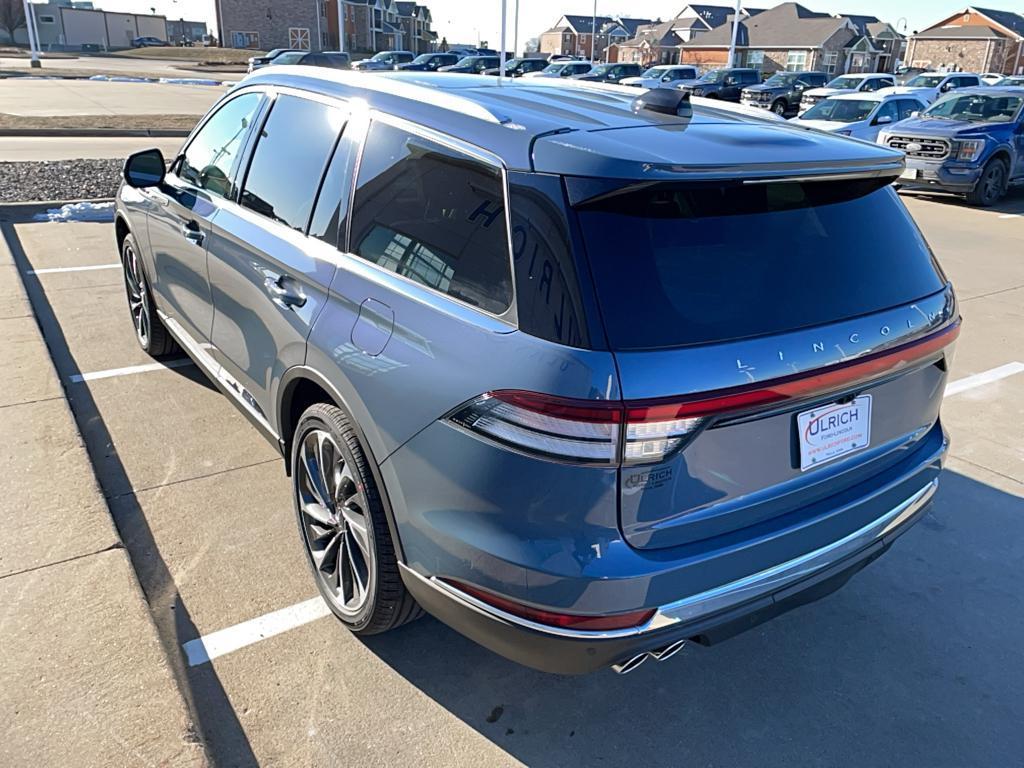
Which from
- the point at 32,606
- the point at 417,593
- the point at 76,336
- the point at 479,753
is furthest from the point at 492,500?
the point at 76,336

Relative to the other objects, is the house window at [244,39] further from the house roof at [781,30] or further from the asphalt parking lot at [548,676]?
the asphalt parking lot at [548,676]

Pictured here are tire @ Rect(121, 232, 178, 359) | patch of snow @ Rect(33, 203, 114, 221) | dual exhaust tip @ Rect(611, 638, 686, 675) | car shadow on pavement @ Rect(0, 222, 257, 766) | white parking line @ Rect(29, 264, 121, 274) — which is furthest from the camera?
patch of snow @ Rect(33, 203, 114, 221)

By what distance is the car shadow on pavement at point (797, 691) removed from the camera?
2.51 m

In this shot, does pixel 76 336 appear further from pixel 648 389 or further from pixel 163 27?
pixel 163 27

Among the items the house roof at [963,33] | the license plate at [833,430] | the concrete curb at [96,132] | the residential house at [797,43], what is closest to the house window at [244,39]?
the residential house at [797,43]

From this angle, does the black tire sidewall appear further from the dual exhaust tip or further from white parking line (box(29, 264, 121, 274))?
white parking line (box(29, 264, 121, 274))

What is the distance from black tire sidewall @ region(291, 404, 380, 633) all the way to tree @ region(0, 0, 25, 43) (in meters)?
92.3

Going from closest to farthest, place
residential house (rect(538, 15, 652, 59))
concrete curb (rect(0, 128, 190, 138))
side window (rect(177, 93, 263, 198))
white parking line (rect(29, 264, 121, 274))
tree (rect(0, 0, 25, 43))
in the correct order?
side window (rect(177, 93, 263, 198)) < white parking line (rect(29, 264, 121, 274)) < concrete curb (rect(0, 128, 190, 138)) < tree (rect(0, 0, 25, 43)) < residential house (rect(538, 15, 652, 59))

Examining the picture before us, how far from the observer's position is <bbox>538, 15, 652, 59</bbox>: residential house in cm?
10069

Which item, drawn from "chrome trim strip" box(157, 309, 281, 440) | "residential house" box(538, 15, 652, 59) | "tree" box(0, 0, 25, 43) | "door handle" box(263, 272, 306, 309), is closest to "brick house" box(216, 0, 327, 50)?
"tree" box(0, 0, 25, 43)

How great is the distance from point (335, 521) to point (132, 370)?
2978 mm

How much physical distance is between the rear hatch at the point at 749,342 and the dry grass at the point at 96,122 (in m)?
18.6

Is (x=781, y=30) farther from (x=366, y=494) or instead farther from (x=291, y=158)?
(x=366, y=494)

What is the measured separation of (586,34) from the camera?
103 m
